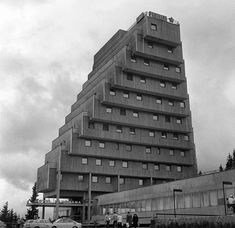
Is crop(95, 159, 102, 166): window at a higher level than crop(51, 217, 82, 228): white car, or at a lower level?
higher

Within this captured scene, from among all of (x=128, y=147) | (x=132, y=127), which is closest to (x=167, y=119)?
(x=132, y=127)

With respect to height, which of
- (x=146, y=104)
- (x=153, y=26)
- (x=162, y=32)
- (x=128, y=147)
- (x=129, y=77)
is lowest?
(x=128, y=147)

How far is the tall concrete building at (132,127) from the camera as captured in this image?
73.2 meters

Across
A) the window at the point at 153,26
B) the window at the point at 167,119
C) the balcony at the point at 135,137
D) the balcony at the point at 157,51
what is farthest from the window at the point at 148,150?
the window at the point at 153,26

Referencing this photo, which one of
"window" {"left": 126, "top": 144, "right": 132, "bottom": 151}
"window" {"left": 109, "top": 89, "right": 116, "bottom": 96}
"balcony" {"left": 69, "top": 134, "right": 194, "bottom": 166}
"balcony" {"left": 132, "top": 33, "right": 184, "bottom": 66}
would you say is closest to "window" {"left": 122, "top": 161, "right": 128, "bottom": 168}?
"balcony" {"left": 69, "top": 134, "right": 194, "bottom": 166}

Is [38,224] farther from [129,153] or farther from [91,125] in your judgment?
[129,153]

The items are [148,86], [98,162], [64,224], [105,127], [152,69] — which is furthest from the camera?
[152,69]

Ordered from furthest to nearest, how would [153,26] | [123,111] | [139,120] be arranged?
[153,26]
[139,120]
[123,111]

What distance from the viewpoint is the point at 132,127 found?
78688 millimetres

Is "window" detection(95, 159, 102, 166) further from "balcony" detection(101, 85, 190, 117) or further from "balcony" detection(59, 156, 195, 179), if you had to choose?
"balcony" detection(101, 85, 190, 117)

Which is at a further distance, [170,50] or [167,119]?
[170,50]

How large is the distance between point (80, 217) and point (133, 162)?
49.3ft

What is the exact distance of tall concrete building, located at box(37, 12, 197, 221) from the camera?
73181mm

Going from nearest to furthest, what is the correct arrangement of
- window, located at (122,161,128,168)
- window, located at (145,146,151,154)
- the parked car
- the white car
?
the white car < the parked car < window, located at (122,161,128,168) < window, located at (145,146,151,154)
